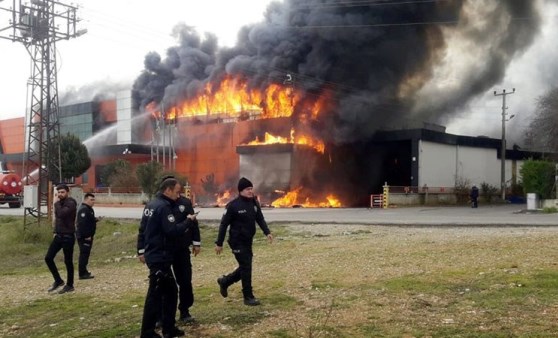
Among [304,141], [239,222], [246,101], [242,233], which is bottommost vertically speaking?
[242,233]

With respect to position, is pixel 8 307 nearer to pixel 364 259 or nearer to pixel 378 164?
pixel 364 259

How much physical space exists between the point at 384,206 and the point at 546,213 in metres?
9.94

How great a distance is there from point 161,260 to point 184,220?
1.80ft

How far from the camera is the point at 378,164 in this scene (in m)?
43.0

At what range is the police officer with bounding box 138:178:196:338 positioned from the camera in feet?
18.0

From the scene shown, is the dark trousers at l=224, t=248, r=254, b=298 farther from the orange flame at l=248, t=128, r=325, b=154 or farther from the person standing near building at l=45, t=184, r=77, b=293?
the orange flame at l=248, t=128, r=325, b=154

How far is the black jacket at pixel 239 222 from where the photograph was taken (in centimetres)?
680

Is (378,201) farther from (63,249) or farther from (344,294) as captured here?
(344,294)

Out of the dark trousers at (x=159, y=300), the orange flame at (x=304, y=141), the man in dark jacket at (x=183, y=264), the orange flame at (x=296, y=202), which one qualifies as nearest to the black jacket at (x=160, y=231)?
the dark trousers at (x=159, y=300)

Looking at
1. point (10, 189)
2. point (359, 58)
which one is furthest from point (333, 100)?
point (10, 189)

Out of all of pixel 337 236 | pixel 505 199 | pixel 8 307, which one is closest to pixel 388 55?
pixel 505 199

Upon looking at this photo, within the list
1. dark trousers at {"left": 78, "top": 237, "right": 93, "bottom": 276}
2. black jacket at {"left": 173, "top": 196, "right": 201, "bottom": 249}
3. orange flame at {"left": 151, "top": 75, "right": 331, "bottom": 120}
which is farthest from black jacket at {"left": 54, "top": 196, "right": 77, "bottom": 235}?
orange flame at {"left": 151, "top": 75, "right": 331, "bottom": 120}

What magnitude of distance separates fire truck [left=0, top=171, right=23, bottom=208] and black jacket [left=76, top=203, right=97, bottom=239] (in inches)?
1297

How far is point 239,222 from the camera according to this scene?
22.5ft
